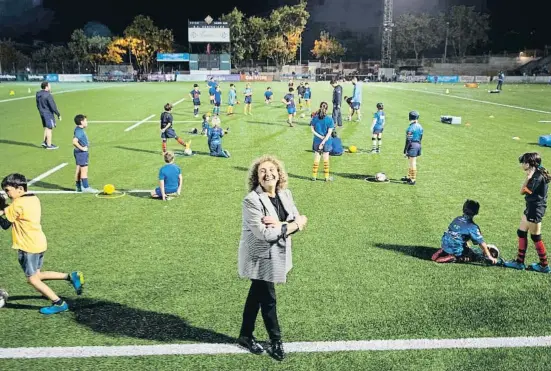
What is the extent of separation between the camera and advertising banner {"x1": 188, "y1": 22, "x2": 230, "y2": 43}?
98.7 m

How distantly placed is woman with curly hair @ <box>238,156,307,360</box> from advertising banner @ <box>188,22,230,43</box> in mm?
99341

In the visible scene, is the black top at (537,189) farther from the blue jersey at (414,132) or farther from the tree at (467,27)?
the tree at (467,27)

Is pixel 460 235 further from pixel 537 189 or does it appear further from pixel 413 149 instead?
pixel 413 149

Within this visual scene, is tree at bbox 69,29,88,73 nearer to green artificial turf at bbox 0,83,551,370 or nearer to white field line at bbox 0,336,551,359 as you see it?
green artificial turf at bbox 0,83,551,370

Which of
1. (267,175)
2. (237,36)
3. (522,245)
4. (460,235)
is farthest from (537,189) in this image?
(237,36)

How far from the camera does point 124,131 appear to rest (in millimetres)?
23047

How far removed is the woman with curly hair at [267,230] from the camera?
4.53 metres

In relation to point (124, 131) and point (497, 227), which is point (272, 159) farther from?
point (124, 131)

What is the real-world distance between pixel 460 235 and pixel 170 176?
264 inches

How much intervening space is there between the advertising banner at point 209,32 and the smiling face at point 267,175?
99.4 m

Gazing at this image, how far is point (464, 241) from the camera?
754 centimetres

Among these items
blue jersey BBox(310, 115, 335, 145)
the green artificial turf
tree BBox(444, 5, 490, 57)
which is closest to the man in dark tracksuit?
the green artificial turf

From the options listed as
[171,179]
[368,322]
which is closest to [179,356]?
[368,322]

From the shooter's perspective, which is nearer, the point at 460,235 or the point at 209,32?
the point at 460,235
